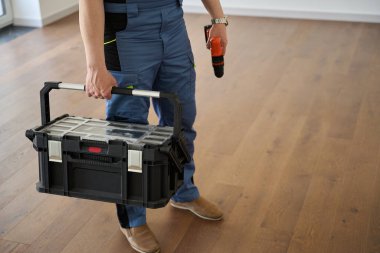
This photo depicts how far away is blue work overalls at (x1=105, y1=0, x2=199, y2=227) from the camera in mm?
1757

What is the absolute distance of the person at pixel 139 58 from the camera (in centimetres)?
167

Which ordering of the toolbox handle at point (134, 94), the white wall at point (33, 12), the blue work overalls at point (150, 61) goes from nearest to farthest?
the toolbox handle at point (134, 94) → the blue work overalls at point (150, 61) → the white wall at point (33, 12)

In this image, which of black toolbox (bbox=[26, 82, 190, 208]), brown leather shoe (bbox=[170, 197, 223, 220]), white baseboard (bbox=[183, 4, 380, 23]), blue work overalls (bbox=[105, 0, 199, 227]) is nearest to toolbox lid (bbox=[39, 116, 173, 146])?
black toolbox (bbox=[26, 82, 190, 208])

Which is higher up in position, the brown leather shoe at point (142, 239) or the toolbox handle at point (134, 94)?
the toolbox handle at point (134, 94)

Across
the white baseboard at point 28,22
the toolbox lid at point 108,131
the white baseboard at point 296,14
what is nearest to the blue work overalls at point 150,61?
the toolbox lid at point 108,131

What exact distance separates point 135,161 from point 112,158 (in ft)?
0.22

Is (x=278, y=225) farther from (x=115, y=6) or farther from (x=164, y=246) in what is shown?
(x=115, y=6)

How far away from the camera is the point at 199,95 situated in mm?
3482

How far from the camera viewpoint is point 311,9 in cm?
522

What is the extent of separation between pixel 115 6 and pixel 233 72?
2222 millimetres

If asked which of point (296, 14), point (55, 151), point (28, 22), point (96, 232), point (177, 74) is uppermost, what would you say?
point (177, 74)

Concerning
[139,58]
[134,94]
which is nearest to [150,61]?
[139,58]

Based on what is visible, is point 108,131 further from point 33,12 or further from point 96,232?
point 33,12

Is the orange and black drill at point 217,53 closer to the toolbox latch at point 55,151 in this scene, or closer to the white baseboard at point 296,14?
the toolbox latch at point 55,151
